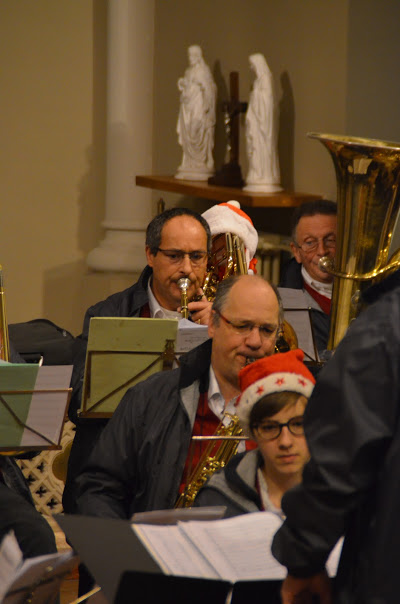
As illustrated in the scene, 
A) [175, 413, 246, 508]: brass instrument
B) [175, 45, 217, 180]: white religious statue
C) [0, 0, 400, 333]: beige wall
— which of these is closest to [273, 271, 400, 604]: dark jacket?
[175, 413, 246, 508]: brass instrument

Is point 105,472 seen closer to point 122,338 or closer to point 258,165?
point 122,338

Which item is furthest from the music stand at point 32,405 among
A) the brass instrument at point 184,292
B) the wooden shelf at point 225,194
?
the wooden shelf at point 225,194

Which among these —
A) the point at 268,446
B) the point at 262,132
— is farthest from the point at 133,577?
the point at 262,132

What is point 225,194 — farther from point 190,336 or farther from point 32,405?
point 32,405

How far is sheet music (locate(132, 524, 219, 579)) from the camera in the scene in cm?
143

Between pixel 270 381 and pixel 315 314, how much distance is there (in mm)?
1376

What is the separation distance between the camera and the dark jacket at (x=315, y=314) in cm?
330

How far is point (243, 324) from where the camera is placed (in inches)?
97.4

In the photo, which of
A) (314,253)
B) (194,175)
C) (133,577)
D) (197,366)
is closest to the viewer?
(133,577)

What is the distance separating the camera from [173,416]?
242 centimetres

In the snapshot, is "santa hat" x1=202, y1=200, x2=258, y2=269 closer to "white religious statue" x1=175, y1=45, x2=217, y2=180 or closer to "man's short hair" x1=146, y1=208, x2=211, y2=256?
"man's short hair" x1=146, y1=208, x2=211, y2=256

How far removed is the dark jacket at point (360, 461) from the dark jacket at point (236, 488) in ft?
2.09

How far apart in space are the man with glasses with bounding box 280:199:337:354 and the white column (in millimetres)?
2332

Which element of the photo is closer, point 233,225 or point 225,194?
point 233,225
